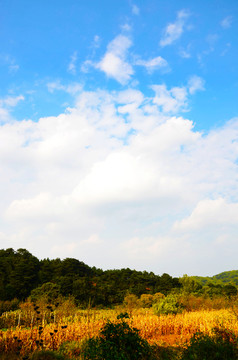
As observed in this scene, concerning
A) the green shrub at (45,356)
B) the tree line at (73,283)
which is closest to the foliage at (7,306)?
the tree line at (73,283)

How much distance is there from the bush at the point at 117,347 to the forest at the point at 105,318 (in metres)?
0.02

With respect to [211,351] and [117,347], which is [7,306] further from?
[211,351]

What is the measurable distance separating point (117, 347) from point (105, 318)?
9.02 meters

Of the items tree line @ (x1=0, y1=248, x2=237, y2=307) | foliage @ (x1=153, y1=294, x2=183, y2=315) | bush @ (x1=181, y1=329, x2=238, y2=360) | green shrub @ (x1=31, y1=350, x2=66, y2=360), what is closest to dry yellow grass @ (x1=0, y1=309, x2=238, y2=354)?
green shrub @ (x1=31, y1=350, x2=66, y2=360)

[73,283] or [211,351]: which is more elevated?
[211,351]

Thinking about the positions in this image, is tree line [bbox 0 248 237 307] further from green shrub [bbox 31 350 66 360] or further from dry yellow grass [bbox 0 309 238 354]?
green shrub [bbox 31 350 66 360]

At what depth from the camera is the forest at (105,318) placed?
796 cm

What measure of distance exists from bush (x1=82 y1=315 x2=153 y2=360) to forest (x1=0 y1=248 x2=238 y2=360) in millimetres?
24

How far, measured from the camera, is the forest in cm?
796

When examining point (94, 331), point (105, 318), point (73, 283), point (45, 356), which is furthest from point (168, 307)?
point (73, 283)

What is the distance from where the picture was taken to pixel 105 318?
16.1 meters

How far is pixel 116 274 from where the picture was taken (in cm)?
4572

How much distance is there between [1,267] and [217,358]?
122 feet

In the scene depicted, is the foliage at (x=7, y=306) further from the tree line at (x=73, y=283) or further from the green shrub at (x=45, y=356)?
the green shrub at (x=45, y=356)
